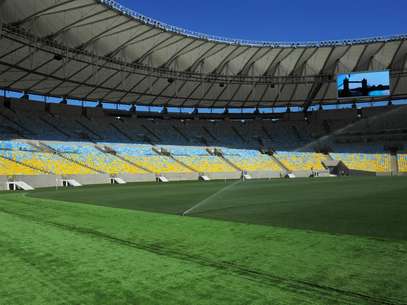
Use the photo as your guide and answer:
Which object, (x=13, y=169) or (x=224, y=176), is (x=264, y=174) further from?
(x=13, y=169)

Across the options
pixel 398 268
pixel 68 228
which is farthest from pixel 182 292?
pixel 68 228

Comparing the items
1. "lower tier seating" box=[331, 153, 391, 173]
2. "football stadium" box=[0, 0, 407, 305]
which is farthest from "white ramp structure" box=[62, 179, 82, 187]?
"lower tier seating" box=[331, 153, 391, 173]

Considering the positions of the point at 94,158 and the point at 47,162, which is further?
the point at 94,158

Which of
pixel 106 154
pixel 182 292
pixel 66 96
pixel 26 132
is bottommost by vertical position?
pixel 182 292

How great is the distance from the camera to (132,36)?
3784cm

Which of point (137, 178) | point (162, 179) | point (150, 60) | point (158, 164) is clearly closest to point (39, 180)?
point (137, 178)

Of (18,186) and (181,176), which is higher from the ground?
(181,176)

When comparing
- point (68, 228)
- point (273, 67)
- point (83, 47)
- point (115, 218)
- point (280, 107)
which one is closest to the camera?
point (68, 228)

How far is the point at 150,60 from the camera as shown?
143 feet

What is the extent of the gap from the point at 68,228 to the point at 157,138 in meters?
47.8

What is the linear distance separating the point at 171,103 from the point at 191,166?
16.6m

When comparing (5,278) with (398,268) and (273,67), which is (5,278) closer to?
(398,268)

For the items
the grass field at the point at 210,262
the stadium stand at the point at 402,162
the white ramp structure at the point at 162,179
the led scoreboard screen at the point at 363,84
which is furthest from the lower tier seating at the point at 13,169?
the stadium stand at the point at 402,162

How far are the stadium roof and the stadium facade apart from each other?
0.16 metres
